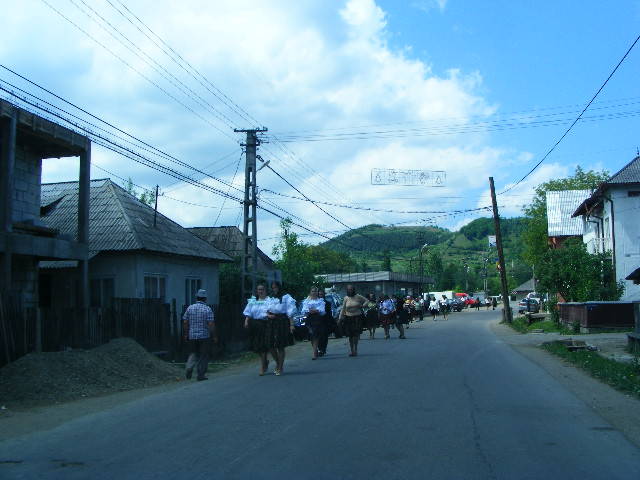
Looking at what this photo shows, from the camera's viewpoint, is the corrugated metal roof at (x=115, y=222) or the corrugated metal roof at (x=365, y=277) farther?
the corrugated metal roof at (x=365, y=277)

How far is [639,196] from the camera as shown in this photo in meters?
35.2

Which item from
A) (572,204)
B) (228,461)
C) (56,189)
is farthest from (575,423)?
(572,204)

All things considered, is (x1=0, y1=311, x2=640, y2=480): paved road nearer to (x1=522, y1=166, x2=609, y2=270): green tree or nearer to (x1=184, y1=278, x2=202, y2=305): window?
(x1=184, y1=278, x2=202, y2=305): window

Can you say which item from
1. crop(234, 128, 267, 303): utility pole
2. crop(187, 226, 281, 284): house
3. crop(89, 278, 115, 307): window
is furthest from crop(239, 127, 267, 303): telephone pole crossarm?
crop(187, 226, 281, 284): house

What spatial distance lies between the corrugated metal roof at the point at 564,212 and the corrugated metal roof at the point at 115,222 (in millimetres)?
33742

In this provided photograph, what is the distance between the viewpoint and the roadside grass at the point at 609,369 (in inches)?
451

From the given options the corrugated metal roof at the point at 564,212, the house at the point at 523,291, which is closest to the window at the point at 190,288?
the corrugated metal roof at the point at 564,212

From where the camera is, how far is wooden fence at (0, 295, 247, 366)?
12.2 meters

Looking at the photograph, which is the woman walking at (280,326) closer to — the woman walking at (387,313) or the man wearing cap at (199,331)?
the man wearing cap at (199,331)

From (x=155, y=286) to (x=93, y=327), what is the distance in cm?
752

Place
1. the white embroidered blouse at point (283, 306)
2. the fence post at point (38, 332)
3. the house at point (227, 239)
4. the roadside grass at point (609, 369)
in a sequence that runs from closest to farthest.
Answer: the roadside grass at point (609, 369), the fence post at point (38, 332), the white embroidered blouse at point (283, 306), the house at point (227, 239)

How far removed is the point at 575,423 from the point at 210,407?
181 inches

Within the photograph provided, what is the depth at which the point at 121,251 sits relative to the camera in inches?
804

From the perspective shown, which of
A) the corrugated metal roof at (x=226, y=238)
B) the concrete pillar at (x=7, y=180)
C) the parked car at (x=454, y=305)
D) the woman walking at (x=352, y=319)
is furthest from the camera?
the parked car at (x=454, y=305)
